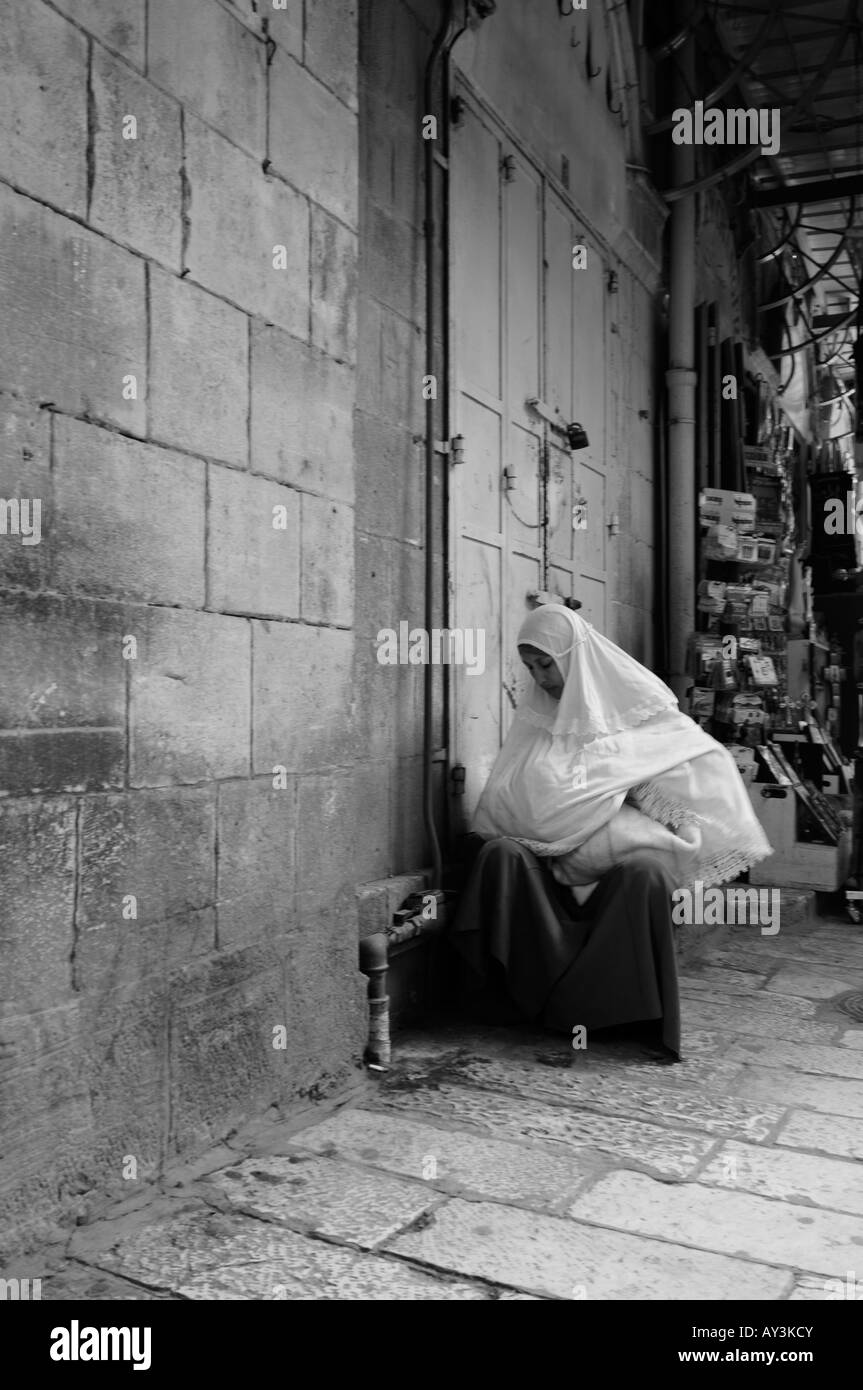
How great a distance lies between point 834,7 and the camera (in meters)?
8.43

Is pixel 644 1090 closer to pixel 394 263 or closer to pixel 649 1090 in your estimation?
pixel 649 1090

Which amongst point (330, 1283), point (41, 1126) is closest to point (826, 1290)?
point (330, 1283)

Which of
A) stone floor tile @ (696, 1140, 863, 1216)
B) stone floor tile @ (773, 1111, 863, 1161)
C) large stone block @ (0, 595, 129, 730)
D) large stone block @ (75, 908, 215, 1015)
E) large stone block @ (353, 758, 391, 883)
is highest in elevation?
large stone block @ (0, 595, 129, 730)

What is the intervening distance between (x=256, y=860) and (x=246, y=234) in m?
1.84

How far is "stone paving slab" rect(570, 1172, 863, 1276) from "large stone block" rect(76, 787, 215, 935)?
132cm

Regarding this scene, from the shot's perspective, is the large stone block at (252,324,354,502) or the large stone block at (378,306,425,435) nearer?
the large stone block at (252,324,354,502)

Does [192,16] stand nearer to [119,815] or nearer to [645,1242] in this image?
[119,815]

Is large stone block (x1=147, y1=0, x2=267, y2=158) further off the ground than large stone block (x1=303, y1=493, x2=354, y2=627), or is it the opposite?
large stone block (x1=147, y1=0, x2=267, y2=158)

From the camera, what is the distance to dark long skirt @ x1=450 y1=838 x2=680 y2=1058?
4207mm

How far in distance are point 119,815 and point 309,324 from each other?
67.3 inches

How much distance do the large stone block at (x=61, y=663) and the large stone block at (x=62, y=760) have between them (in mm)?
24

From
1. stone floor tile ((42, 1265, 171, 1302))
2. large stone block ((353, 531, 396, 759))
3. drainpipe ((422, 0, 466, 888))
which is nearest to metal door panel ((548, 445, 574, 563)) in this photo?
drainpipe ((422, 0, 466, 888))

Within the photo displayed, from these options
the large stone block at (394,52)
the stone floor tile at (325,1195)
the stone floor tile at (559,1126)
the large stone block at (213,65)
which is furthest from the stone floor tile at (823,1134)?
the large stone block at (394,52)

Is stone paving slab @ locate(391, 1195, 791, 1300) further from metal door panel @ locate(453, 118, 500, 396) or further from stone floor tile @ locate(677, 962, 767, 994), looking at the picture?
metal door panel @ locate(453, 118, 500, 396)
